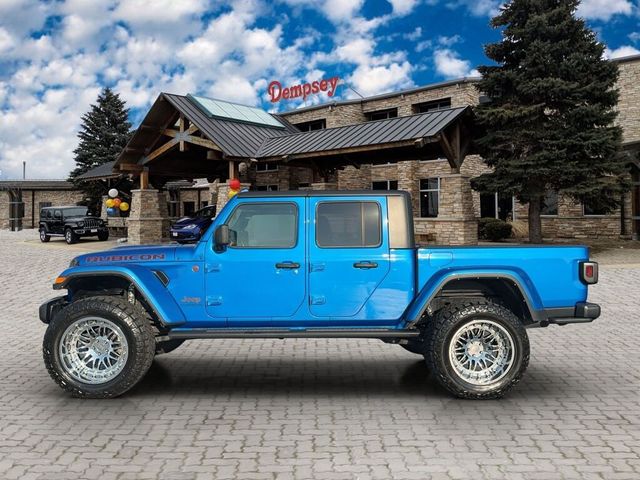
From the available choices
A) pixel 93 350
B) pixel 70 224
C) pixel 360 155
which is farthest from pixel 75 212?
pixel 93 350

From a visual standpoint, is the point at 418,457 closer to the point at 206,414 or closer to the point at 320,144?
the point at 206,414

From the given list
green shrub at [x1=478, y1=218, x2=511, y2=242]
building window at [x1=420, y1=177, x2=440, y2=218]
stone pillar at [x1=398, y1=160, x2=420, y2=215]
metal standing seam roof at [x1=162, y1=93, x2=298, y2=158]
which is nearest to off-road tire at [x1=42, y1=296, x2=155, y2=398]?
metal standing seam roof at [x1=162, y1=93, x2=298, y2=158]

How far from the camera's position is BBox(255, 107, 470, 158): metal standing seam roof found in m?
21.8

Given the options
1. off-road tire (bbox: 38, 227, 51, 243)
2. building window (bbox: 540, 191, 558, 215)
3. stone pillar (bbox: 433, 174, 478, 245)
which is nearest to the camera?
stone pillar (bbox: 433, 174, 478, 245)

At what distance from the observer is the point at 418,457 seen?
Answer: 443 centimetres

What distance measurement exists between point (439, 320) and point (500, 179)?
18.3 meters

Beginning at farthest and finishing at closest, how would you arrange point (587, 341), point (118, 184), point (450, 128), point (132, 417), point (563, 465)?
point (118, 184) → point (450, 128) → point (587, 341) → point (132, 417) → point (563, 465)

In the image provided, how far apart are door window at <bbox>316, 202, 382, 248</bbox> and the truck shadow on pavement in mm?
1490

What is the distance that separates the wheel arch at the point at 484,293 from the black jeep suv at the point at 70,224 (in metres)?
29.3

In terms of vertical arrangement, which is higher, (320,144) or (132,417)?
(320,144)

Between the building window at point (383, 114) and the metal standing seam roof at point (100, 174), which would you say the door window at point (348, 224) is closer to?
the metal standing seam roof at point (100, 174)

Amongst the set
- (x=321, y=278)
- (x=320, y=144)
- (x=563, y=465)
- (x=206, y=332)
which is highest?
(x=320, y=144)

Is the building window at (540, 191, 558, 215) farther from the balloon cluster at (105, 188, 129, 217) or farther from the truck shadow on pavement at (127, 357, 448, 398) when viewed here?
the truck shadow on pavement at (127, 357, 448, 398)

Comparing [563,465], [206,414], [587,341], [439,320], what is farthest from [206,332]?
[587,341]
